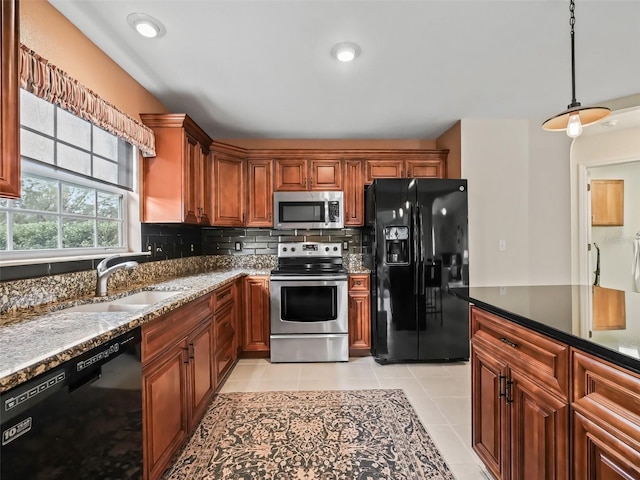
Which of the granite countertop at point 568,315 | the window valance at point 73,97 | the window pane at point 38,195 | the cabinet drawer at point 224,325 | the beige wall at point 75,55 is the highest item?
the beige wall at point 75,55

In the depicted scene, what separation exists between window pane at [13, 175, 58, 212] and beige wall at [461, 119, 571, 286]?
131 inches

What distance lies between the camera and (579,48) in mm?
1964

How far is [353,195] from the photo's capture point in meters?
3.37

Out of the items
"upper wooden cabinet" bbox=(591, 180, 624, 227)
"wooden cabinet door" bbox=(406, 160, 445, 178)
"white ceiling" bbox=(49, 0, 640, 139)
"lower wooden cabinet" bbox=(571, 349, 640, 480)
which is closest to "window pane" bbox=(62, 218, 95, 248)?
"white ceiling" bbox=(49, 0, 640, 139)

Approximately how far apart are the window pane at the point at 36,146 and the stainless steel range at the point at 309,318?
1.86 meters

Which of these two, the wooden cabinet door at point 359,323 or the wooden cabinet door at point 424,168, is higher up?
the wooden cabinet door at point 424,168

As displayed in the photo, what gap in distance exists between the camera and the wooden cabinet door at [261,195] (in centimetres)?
335

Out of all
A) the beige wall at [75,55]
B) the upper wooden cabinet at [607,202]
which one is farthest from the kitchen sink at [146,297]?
the upper wooden cabinet at [607,202]

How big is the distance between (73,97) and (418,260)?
2.76 m

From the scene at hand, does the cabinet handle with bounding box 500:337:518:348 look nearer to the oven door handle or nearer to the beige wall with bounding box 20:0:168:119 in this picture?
the oven door handle

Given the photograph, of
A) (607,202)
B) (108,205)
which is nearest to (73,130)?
(108,205)

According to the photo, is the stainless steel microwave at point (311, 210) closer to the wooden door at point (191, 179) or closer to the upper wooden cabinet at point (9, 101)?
the wooden door at point (191, 179)

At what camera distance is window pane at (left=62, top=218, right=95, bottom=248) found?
1.79 m

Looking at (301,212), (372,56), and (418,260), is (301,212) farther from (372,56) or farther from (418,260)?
(372,56)
